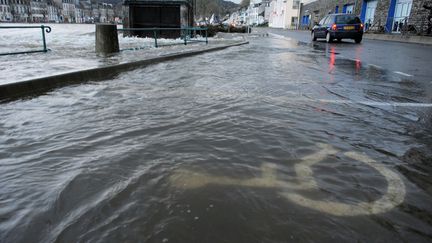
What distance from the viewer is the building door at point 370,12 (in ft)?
124

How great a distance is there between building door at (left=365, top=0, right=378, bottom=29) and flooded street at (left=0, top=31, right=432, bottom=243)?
36.3 meters

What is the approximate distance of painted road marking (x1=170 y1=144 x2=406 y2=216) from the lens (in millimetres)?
2502

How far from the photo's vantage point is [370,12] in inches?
1550

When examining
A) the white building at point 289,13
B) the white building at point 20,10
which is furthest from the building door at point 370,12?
the white building at point 20,10

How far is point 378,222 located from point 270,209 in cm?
72

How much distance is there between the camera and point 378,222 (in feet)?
7.63

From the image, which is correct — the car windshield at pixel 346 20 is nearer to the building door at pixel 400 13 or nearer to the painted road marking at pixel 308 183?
the building door at pixel 400 13

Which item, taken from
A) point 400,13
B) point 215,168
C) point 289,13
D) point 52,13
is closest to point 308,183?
point 215,168

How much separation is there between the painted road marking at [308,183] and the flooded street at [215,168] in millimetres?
14

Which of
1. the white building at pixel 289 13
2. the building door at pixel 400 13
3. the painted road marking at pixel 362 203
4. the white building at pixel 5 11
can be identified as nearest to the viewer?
the painted road marking at pixel 362 203

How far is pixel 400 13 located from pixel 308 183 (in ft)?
116

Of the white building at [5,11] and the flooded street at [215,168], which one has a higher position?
the white building at [5,11]

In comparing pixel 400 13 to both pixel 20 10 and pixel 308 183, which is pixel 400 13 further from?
pixel 20 10

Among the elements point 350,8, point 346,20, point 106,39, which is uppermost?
point 350,8
